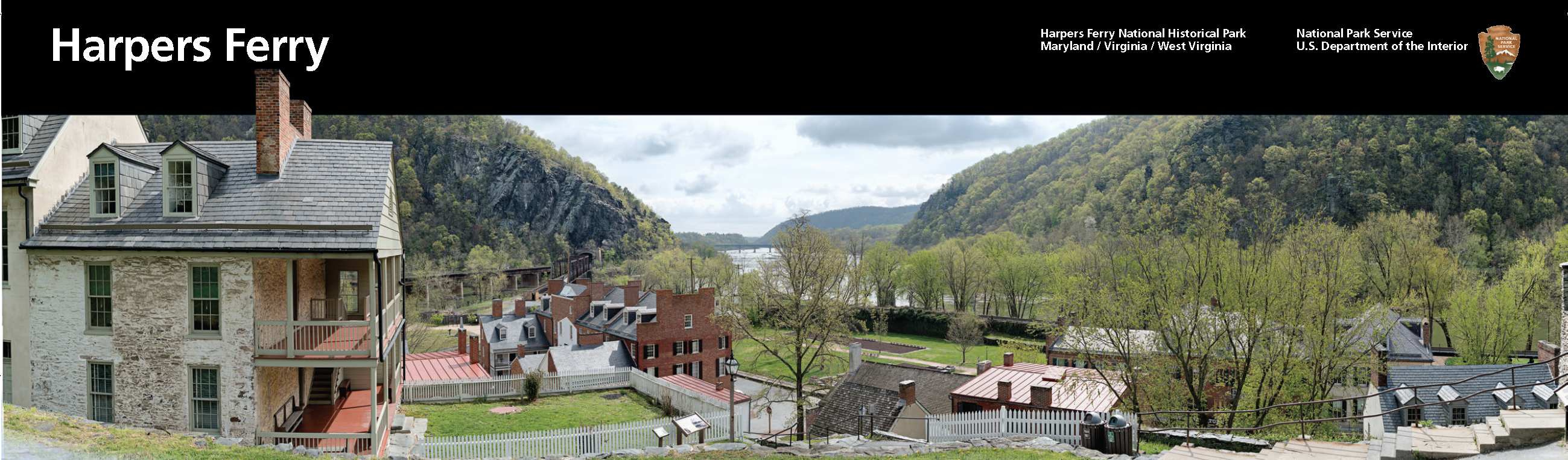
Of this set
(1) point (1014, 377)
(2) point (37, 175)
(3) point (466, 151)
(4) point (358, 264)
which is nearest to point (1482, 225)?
(1) point (1014, 377)

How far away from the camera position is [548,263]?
106 meters

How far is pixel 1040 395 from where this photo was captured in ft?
58.9

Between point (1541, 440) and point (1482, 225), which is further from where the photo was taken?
point (1482, 225)

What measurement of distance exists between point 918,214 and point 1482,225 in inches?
4436

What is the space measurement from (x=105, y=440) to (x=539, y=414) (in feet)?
39.4

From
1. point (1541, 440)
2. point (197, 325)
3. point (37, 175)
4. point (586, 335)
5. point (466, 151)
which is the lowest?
point (586, 335)

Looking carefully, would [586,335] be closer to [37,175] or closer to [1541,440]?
[37,175]

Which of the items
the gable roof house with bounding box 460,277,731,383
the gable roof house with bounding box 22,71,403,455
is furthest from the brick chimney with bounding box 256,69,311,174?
the gable roof house with bounding box 460,277,731,383

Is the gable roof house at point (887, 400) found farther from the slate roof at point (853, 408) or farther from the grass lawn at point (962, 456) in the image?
the grass lawn at point (962, 456)

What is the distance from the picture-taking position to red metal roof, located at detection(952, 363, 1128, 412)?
17.8m

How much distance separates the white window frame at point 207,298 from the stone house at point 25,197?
2.29m

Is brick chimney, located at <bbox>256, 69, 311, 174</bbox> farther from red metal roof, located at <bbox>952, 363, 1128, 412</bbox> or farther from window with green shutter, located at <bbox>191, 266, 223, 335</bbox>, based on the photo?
red metal roof, located at <bbox>952, 363, 1128, 412</bbox>

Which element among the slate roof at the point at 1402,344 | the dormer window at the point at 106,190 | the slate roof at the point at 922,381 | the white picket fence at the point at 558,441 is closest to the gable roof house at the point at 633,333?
the slate roof at the point at 922,381
